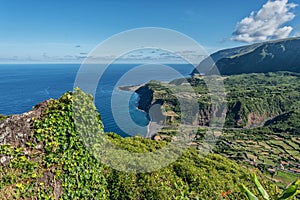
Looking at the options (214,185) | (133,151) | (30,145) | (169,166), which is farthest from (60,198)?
(214,185)

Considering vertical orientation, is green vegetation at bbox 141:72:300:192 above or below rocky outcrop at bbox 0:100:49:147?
below

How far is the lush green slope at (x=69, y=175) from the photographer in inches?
185

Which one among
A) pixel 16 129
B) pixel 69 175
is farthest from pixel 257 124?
pixel 16 129

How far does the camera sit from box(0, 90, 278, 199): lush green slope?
470 cm

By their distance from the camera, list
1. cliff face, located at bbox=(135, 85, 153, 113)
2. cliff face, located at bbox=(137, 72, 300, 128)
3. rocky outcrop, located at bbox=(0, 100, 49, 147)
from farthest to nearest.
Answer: cliff face, located at bbox=(135, 85, 153, 113) < cliff face, located at bbox=(137, 72, 300, 128) < rocky outcrop, located at bbox=(0, 100, 49, 147)

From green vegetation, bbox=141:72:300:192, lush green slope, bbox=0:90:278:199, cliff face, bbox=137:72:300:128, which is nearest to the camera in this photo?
lush green slope, bbox=0:90:278:199

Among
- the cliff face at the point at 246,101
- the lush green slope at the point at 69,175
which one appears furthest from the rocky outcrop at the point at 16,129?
the cliff face at the point at 246,101

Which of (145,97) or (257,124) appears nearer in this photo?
(145,97)

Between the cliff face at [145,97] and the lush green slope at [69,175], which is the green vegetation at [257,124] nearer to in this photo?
the cliff face at [145,97]

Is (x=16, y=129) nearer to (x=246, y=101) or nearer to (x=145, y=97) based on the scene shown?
(x=145, y=97)

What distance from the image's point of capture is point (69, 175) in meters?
5.22

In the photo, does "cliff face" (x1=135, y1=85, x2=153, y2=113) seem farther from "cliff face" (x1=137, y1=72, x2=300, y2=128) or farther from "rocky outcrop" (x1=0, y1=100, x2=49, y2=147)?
"rocky outcrop" (x1=0, y1=100, x2=49, y2=147)

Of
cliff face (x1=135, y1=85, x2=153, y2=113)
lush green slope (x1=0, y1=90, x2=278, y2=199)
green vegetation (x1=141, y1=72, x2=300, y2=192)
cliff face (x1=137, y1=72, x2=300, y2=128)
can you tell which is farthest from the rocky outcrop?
cliff face (x1=135, y1=85, x2=153, y2=113)

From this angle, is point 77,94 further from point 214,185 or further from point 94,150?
point 214,185
